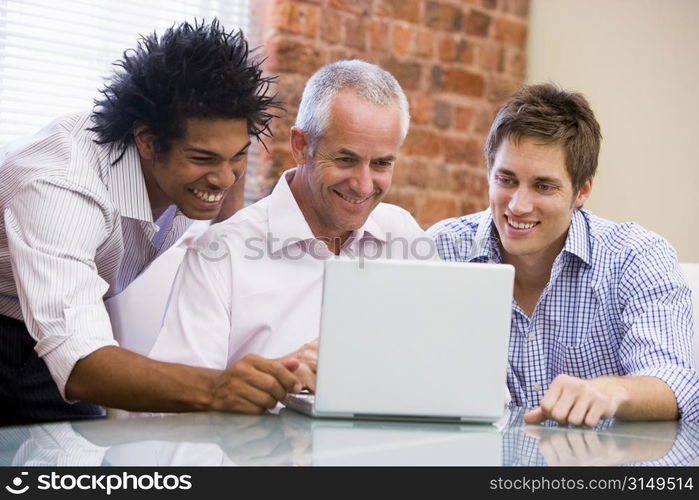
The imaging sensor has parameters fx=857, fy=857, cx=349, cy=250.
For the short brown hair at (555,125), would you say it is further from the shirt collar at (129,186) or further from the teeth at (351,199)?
the shirt collar at (129,186)

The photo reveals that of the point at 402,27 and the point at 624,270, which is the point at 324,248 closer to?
the point at 624,270

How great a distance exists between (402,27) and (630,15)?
3.02 feet

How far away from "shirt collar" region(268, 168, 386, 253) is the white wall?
1684 millimetres

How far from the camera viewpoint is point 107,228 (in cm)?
167

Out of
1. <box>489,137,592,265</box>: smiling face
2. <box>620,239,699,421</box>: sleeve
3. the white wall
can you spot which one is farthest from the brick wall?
<box>620,239,699,421</box>: sleeve

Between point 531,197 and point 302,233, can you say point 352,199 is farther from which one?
point 531,197

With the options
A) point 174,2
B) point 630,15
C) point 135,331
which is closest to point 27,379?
point 135,331

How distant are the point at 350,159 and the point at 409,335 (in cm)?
76

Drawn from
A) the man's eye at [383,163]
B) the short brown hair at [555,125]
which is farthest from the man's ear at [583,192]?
the man's eye at [383,163]

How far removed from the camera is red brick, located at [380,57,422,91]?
A: 3.20 metres

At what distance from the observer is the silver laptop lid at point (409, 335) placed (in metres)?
1.22

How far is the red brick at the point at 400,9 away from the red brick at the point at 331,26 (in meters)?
0.18

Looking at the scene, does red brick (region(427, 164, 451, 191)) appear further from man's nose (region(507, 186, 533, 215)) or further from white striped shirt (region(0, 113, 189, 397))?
white striped shirt (region(0, 113, 189, 397))

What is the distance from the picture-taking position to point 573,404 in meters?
1.35
